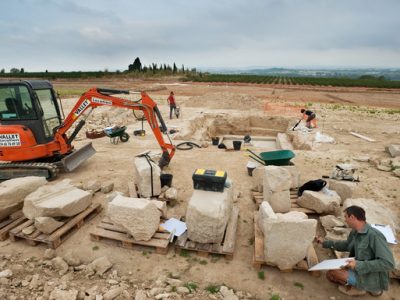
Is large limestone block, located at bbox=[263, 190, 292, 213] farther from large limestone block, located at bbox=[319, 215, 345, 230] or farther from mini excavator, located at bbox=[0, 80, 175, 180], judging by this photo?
mini excavator, located at bbox=[0, 80, 175, 180]

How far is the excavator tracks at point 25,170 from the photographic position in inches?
293

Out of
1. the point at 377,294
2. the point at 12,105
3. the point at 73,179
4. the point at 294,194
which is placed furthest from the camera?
the point at 73,179

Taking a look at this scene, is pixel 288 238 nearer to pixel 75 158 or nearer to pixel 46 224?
pixel 46 224

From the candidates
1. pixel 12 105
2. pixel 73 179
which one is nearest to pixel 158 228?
pixel 73 179

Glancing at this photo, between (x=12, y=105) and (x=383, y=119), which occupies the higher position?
(x=12, y=105)

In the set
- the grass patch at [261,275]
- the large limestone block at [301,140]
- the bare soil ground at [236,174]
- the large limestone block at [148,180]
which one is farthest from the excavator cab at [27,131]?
the large limestone block at [301,140]

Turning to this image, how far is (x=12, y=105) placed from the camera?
717cm

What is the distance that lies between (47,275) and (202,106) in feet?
59.7

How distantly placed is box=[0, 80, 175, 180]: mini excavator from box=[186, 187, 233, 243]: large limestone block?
3485 millimetres

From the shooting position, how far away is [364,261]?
355 cm

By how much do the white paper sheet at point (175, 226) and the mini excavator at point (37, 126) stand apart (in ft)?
9.85

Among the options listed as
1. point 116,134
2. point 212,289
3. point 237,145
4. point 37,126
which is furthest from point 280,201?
point 116,134

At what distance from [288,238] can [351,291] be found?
108cm

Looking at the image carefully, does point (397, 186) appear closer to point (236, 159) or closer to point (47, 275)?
point (236, 159)
